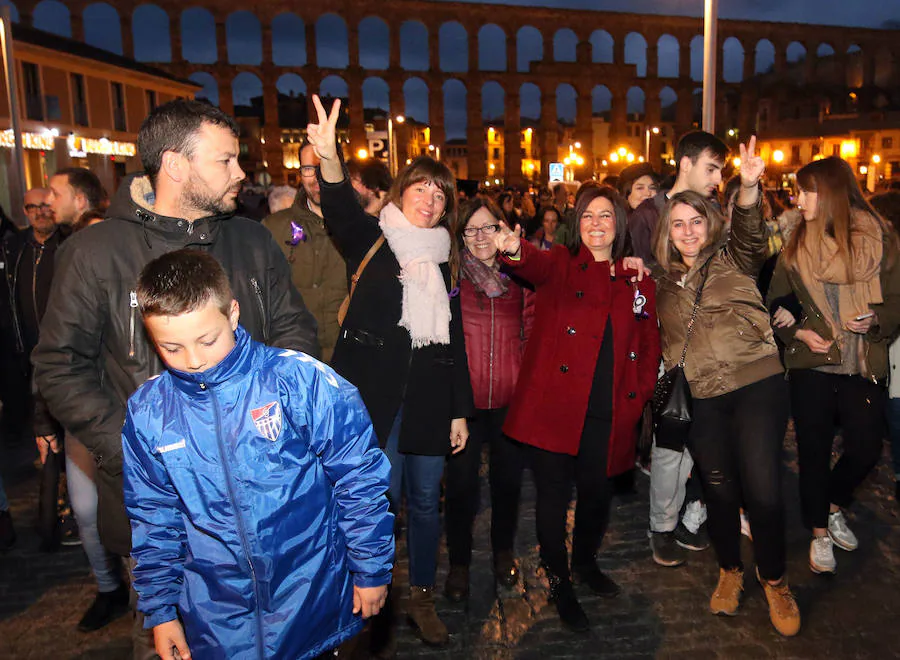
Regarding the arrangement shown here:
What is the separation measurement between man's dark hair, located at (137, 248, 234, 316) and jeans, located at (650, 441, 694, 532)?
3.17 meters

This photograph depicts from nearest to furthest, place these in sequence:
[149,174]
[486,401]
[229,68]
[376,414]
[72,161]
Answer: [149,174]
[376,414]
[486,401]
[72,161]
[229,68]

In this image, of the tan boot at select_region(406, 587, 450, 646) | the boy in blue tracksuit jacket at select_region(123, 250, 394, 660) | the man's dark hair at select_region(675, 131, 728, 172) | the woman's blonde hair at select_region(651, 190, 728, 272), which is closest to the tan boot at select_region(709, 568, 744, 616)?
the tan boot at select_region(406, 587, 450, 646)

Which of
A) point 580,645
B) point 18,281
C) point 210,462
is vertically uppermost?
point 18,281

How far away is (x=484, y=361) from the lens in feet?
12.9

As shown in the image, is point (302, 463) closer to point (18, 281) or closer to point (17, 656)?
point (17, 656)

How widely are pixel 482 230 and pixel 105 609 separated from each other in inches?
117

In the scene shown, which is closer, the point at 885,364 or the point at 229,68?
the point at 885,364

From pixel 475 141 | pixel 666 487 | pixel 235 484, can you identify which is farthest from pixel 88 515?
pixel 475 141

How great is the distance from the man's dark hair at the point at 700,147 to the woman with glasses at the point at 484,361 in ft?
4.89

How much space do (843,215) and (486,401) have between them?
7.48 feet

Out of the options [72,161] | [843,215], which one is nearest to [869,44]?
[72,161]

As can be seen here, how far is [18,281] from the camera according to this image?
6688 mm

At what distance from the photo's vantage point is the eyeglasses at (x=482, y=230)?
13.0ft

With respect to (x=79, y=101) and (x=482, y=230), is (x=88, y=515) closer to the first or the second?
(x=482, y=230)
